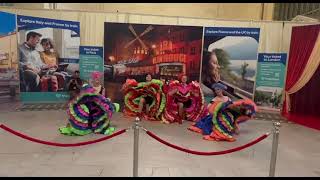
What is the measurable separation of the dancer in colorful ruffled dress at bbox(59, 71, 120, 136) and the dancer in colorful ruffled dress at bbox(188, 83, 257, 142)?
189 cm

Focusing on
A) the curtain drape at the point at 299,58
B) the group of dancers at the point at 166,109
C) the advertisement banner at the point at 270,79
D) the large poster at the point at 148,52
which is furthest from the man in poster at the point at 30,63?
the curtain drape at the point at 299,58

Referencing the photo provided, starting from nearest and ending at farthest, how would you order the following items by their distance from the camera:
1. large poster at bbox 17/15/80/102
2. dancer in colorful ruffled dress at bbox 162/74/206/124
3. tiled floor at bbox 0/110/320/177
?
tiled floor at bbox 0/110/320/177
dancer in colorful ruffled dress at bbox 162/74/206/124
large poster at bbox 17/15/80/102

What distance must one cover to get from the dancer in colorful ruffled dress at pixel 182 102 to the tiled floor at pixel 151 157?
0.62 metres

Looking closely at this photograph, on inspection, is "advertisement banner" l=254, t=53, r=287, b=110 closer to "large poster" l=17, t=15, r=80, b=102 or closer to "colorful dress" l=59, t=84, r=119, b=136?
"colorful dress" l=59, t=84, r=119, b=136

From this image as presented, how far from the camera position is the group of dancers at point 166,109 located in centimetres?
554

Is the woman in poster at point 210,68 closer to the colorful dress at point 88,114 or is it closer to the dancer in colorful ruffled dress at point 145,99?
the dancer in colorful ruffled dress at point 145,99

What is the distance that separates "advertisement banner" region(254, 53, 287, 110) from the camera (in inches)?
318

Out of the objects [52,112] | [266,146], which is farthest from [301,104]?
[52,112]

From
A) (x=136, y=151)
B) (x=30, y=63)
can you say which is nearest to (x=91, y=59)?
(x=30, y=63)

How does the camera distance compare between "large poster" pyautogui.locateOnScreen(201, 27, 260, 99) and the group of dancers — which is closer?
the group of dancers

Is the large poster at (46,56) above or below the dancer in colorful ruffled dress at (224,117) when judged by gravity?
above

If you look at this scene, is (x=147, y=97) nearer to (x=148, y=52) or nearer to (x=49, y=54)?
(x=148, y=52)

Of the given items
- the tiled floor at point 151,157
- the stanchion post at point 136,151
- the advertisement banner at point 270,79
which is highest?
the advertisement banner at point 270,79

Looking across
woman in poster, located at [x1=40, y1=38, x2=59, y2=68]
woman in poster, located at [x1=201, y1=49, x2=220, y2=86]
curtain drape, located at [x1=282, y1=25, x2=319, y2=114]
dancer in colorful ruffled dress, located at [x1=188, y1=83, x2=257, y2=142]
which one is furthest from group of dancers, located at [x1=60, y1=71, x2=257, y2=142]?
curtain drape, located at [x1=282, y1=25, x2=319, y2=114]
